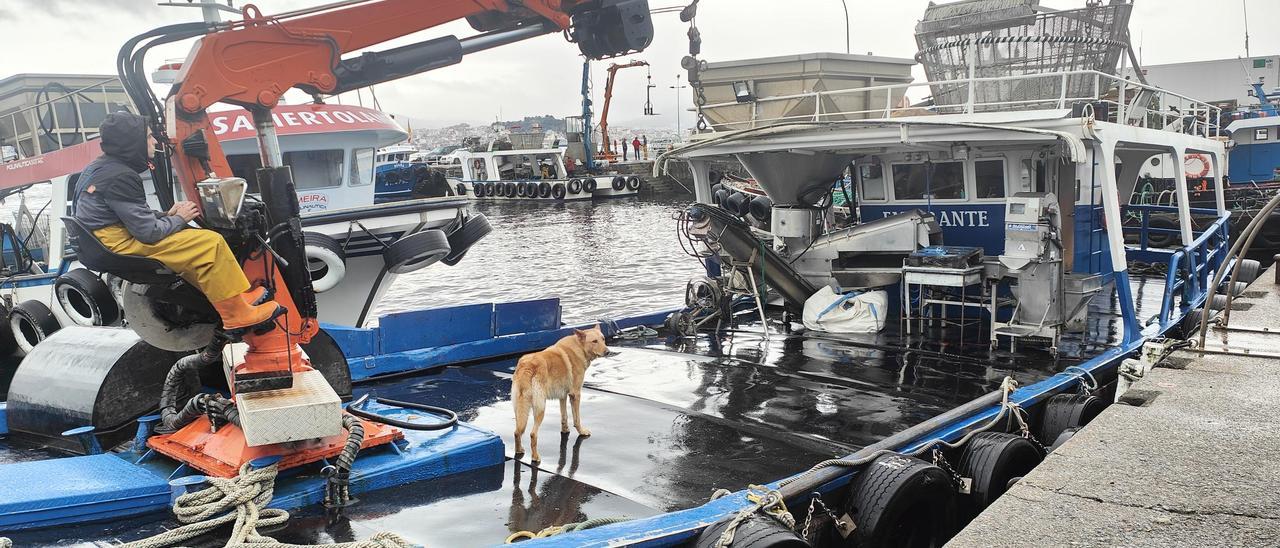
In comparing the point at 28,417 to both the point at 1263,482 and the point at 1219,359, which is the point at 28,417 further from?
the point at 1219,359

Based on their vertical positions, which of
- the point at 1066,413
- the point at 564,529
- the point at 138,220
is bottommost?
the point at 1066,413

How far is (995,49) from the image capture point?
37.2 feet

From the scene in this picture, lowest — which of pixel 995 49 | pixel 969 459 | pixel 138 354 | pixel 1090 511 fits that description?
pixel 969 459

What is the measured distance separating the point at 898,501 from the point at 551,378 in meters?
2.44

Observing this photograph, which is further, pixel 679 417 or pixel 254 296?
pixel 679 417

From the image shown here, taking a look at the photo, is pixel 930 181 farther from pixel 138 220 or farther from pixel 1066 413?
pixel 138 220

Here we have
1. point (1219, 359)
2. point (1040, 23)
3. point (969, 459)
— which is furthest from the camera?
point (1040, 23)

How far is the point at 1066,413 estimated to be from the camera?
707 centimetres

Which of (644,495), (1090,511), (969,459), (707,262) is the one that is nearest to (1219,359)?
(969,459)

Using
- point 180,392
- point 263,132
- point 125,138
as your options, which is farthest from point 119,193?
point 180,392

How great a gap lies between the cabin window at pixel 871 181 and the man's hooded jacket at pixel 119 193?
30.2 ft

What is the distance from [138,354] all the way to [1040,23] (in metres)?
10.3

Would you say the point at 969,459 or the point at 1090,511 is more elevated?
the point at 1090,511

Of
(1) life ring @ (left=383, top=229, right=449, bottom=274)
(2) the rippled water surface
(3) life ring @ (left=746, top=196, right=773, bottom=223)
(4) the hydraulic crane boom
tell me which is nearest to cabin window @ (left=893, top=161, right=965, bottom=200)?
(3) life ring @ (left=746, top=196, right=773, bottom=223)
